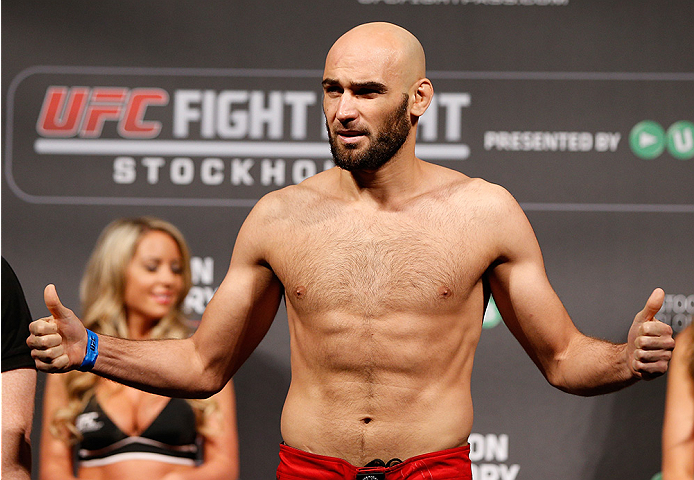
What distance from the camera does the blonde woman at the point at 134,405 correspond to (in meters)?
2.87

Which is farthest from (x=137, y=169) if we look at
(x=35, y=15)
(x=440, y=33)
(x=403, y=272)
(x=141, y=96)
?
(x=403, y=272)

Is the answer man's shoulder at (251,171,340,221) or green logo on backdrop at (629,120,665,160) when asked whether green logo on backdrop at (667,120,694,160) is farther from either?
man's shoulder at (251,171,340,221)

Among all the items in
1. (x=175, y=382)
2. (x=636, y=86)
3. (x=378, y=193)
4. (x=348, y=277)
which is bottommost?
(x=175, y=382)

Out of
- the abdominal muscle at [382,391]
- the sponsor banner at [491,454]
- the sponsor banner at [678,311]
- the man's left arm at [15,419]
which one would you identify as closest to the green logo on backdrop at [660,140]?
the sponsor banner at [678,311]

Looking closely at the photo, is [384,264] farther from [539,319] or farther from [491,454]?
[491,454]

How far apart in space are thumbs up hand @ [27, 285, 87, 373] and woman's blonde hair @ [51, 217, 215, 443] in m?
1.17

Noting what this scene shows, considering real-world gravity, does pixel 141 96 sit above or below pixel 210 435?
above

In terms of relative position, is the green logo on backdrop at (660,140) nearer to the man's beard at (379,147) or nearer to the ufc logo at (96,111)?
the man's beard at (379,147)

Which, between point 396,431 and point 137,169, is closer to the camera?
point 396,431

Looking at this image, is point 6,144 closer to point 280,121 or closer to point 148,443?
point 280,121

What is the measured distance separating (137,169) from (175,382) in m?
1.38

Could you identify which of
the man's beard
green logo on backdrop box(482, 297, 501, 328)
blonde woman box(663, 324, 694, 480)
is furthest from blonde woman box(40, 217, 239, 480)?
blonde woman box(663, 324, 694, 480)

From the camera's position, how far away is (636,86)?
3068 millimetres

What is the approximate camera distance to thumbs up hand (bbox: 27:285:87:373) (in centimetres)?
171
